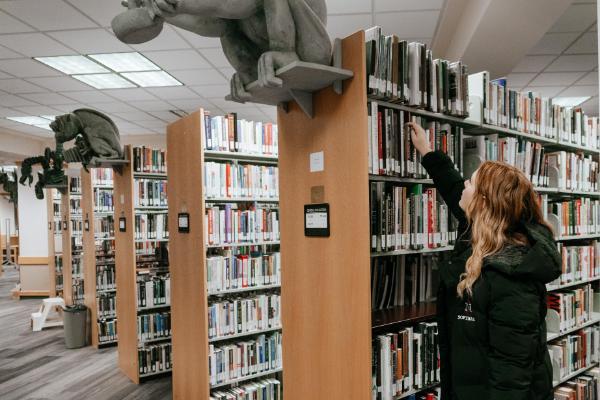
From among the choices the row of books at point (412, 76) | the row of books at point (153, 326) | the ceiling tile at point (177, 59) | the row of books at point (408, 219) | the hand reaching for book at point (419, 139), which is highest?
the ceiling tile at point (177, 59)

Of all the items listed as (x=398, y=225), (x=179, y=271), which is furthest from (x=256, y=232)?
(x=398, y=225)

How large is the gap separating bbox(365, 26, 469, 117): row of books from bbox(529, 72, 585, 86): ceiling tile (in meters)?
4.43

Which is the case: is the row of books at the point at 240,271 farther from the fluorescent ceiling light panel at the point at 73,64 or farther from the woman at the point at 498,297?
the fluorescent ceiling light panel at the point at 73,64

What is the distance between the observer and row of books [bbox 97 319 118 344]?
218 inches

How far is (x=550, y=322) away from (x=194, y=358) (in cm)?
268

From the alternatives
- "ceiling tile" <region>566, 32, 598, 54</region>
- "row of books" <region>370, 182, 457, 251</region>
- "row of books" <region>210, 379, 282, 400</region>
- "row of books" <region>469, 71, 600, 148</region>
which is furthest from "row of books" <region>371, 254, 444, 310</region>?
"ceiling tile" <region>566, 32, 598, 54</region>

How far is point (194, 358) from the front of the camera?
3.40 meters

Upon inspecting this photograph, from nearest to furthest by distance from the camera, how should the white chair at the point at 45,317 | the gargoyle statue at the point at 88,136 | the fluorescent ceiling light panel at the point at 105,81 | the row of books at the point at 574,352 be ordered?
the row of books at the point at 574,352 → the gargoyle statue at the point at 88,136 → the fluorescent ceiling light panel at the point at 105,81 → the white chair at the point at 45,317

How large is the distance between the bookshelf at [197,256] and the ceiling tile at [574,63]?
402 centimetres

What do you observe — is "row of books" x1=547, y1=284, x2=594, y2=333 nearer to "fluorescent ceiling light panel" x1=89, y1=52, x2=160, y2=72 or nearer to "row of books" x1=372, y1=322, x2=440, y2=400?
"row of books" x1=372, y1=322, x2=440, y2=400

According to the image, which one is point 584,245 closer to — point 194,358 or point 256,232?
point 256,232

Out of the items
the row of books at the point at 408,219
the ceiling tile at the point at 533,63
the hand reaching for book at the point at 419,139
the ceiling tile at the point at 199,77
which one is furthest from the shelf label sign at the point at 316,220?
the ceiling tile at the point at 533,63

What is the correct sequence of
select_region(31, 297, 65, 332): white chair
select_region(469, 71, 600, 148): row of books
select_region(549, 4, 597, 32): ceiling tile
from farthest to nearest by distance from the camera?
select_region(31, 297, 65, 332): white chair → select_region(549, 4, 597, 32): ceiling tile → select_region(469, 71, 600, 148): row of books

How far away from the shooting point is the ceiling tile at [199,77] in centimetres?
545
